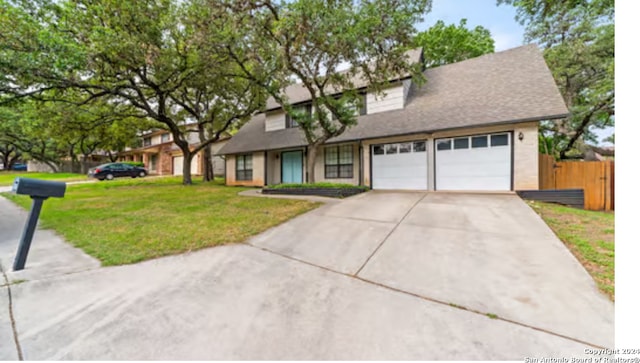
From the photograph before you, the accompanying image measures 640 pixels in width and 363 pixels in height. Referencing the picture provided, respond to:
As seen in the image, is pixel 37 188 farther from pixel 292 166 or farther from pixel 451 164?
pixel 292 166

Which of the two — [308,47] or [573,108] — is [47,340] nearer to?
[308,47]

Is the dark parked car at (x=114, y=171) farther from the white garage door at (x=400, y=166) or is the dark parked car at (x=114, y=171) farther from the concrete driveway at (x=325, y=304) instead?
the white garage door at (x=400, y=166)

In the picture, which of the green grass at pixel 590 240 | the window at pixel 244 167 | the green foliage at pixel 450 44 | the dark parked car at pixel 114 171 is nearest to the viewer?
the green grass at pixel 590 240

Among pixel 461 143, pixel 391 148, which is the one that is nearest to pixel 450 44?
pixel 391 148

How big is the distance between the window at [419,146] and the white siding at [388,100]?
7.21 ft

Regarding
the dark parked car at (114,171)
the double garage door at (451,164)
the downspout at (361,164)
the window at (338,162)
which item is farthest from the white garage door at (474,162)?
the dark parked car at (114,171)

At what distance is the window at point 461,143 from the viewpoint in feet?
30.7

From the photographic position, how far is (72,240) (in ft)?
14.4

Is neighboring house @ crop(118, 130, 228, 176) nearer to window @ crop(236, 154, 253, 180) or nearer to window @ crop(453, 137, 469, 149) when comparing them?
window @ crop(236, 154, 253, 180)

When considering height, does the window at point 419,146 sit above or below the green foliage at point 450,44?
below

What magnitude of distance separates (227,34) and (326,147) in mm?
6992

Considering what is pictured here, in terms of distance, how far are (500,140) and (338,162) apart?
7.03 m

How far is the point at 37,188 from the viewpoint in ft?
10.5
